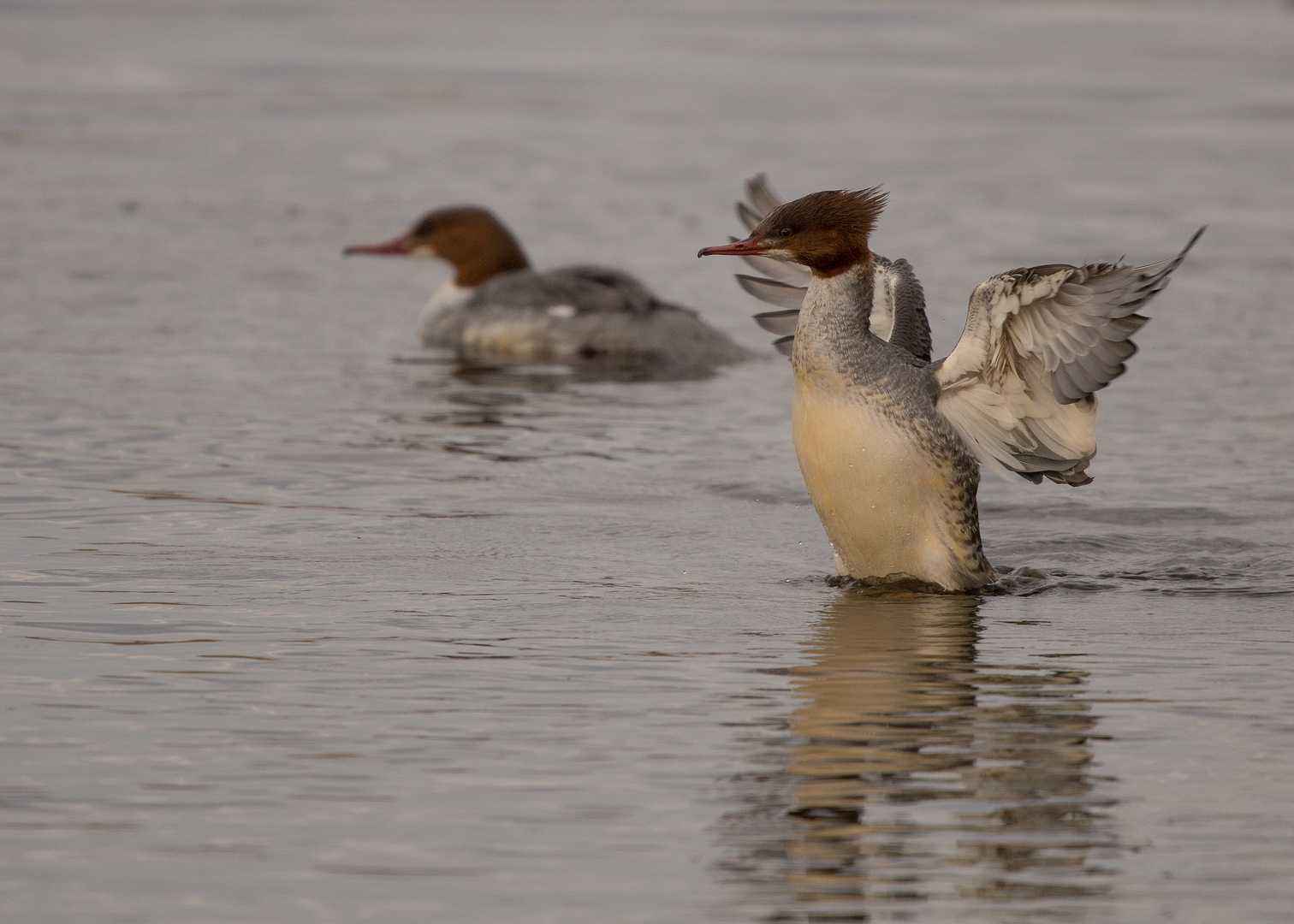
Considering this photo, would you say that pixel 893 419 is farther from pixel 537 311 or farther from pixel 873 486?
pixel 537 311

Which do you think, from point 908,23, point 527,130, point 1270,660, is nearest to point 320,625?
point 1270,660

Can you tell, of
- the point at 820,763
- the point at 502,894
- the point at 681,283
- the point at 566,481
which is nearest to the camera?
the point at 502,894

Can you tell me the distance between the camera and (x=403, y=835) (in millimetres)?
3879

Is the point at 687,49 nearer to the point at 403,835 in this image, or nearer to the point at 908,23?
the point at 908,23

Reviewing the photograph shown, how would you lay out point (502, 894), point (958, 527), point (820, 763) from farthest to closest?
point (958, 527)
point (820, 763)
point (502, 894)

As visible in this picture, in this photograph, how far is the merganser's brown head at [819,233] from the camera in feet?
19.8

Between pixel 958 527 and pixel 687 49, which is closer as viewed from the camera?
pixel 958 527

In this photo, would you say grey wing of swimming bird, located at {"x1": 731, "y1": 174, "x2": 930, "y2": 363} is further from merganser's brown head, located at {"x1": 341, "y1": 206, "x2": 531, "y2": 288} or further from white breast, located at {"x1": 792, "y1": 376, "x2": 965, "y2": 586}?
merganser's brown head, located at {"x1": 341, "y1": 206, "x2": 531, "y2": 288}

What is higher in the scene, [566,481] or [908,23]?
[908,23]

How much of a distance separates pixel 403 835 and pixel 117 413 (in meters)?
5.08

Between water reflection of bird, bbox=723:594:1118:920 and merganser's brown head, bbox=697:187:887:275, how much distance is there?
4.35ft

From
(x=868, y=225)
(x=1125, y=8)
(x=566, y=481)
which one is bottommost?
(x=566, y=481)

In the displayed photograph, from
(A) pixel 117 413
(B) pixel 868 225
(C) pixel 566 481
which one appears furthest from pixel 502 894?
(A) pixel 117 413

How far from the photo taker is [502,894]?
11.9 ft
